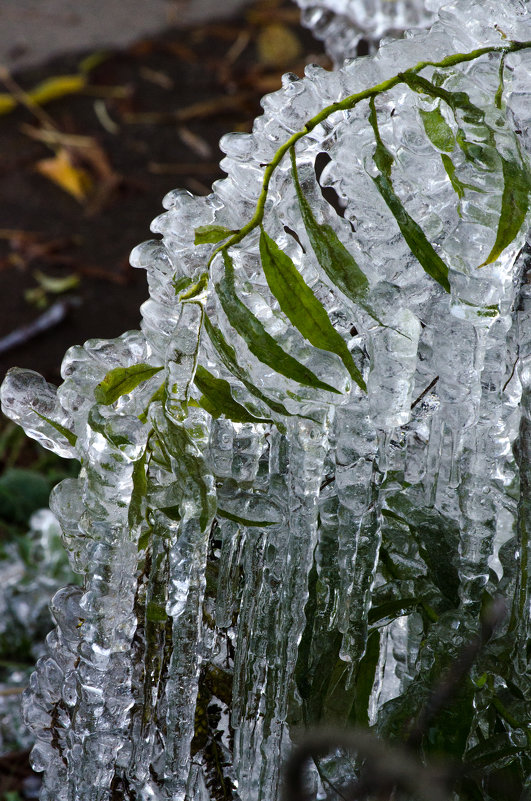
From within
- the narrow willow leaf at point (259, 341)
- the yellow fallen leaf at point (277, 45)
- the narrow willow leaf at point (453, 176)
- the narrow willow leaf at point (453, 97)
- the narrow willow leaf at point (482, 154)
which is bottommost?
the narrow willow leaf at point (259, 341)

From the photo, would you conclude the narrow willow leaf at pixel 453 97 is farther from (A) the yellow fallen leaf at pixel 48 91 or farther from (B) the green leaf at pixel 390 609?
(A) the yellow fallen leaf at pixel 48 91

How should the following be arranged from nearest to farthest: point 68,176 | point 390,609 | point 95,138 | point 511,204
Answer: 1. point 511,204
2. point 390,609
3. point 68,176
4. point 95,138

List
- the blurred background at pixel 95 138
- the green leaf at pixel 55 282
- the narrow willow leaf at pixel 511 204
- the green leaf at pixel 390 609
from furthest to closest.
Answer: the green leaf at pixel 55 282 → the blurred background at pixel 95 138 → the green leaf at pixel 390 609 → the narrow willow leaf at pixel 511 204

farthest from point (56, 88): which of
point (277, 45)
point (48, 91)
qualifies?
point (277, 45)

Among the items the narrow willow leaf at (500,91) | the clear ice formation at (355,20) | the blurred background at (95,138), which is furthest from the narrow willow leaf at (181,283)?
the clear ice formation at (355,20)

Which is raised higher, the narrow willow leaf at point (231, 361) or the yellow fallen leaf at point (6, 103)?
the yellow fallen leaf at point (6, 103)

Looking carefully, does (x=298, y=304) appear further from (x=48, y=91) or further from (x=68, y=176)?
(x=48, y=91)

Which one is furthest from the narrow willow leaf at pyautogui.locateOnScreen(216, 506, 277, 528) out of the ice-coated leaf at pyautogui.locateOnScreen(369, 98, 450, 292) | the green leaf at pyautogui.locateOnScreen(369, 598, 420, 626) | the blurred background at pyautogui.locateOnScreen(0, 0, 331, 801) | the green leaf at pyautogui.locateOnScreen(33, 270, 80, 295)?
A: the green leaf at pyautogui.locateOnScreen(33, 270, 80, 295)
